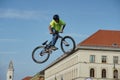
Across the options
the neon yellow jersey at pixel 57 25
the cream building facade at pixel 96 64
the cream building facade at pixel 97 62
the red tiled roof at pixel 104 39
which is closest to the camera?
the neon yellow jersey at pixel 57 25

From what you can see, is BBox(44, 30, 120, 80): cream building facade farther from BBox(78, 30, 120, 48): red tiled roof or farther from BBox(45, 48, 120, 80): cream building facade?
BBox(78, 30, 120, 48): red tiled roof

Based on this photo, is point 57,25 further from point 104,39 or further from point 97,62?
point 104,39

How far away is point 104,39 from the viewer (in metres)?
162

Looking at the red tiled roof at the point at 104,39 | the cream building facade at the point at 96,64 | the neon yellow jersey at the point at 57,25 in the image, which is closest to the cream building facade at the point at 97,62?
the cream building facade at the point at 96,64

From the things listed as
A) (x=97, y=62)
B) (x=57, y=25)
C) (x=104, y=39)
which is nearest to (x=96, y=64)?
(x=97, y=62)

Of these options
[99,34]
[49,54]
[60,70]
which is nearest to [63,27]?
[49,54]

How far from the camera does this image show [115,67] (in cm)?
15350

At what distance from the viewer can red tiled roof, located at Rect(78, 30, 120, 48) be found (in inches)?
6211

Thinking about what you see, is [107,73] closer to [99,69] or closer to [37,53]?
[99,69]

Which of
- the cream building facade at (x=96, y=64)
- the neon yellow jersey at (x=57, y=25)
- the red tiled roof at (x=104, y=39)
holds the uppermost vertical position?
the red tiled roof at (x=104, y=39)

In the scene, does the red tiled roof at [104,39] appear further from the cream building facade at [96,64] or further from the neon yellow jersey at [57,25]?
the neon yellow jersey at [57,25]

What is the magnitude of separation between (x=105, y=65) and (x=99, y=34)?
16.8m

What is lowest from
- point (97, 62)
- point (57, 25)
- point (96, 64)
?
point (57, 25)

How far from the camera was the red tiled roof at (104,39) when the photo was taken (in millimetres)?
157750
